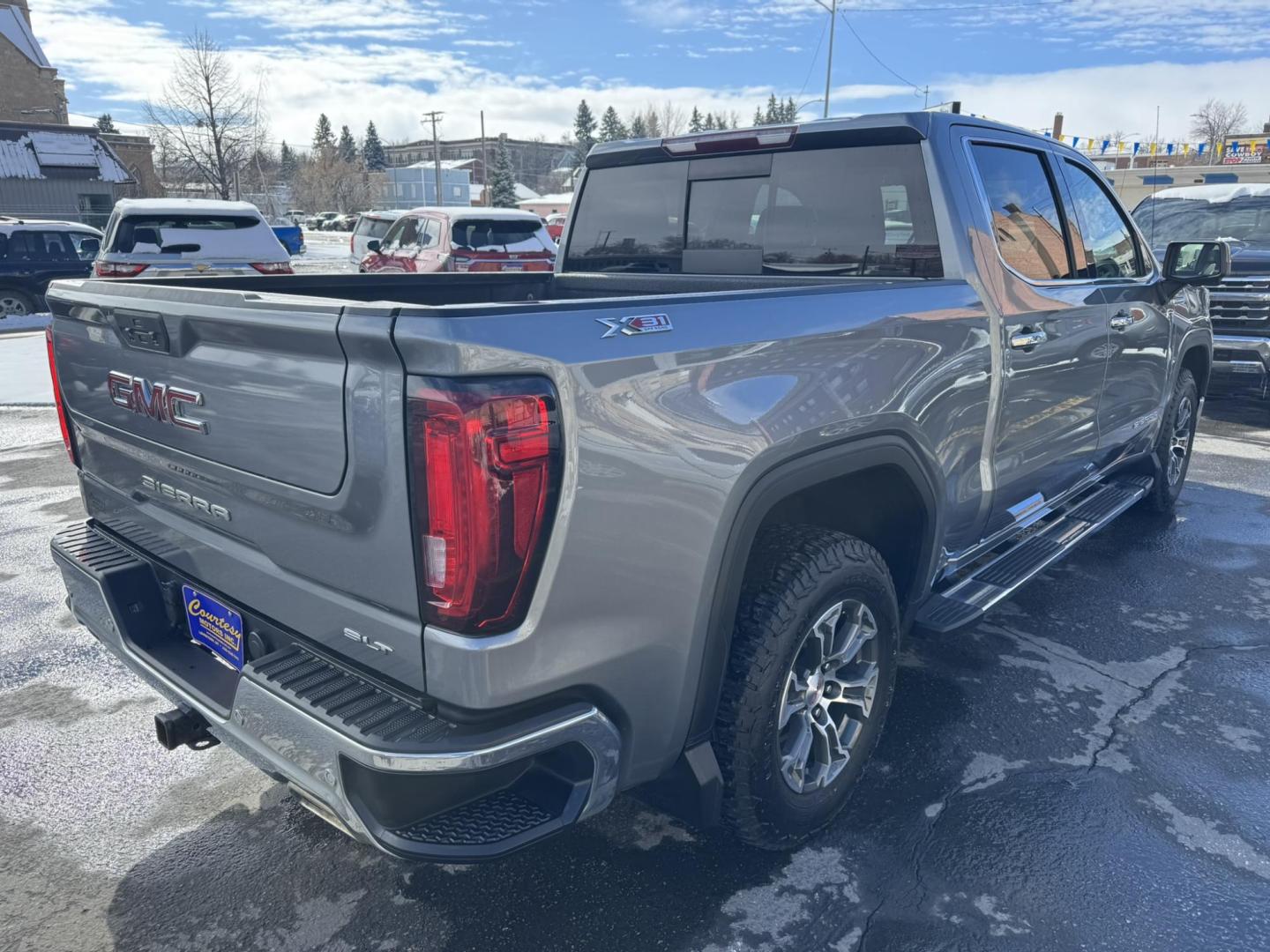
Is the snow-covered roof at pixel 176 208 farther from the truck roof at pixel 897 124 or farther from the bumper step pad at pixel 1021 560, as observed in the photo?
the bumper step pad at pixel 1021 560

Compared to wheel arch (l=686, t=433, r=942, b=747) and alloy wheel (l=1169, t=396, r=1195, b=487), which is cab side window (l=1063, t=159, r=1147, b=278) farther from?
wheel arch (l=686, t=433, r=942, b=747)

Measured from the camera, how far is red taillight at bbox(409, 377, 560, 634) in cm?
166

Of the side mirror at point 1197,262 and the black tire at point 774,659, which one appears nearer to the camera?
the black tire at point 774,659

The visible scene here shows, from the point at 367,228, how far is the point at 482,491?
83.9 feet

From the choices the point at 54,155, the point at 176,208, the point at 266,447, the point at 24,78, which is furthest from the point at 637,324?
the point at 24,78

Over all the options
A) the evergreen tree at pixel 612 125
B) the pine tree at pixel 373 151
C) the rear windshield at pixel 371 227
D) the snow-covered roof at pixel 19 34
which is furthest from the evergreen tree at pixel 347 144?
the rear windshield at pixel 371 227

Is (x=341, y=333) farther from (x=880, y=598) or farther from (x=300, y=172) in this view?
(x=300, y=172)

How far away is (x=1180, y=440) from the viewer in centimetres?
572

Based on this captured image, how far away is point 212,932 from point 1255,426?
9.42 meters

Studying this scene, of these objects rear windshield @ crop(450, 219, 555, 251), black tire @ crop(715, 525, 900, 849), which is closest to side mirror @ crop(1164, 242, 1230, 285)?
black tire @ crop(715, 525, 900, 849)

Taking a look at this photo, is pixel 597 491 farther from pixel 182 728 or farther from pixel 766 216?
pixel 766 216

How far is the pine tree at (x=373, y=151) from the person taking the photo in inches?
4727

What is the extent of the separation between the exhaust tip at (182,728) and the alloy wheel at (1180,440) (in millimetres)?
5314

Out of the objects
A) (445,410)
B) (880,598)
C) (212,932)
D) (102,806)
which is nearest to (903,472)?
(880,598)
